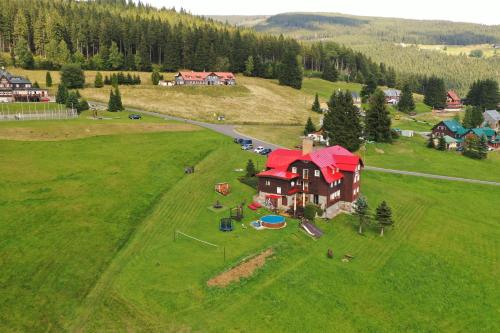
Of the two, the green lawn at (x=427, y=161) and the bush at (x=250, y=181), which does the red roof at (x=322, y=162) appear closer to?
the bush at (x=250, y=181)

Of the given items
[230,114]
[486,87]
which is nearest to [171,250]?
[230,114]

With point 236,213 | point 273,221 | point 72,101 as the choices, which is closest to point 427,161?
point 273,221

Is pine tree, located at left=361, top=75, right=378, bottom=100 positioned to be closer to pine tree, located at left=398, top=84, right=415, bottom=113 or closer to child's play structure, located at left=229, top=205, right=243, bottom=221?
pine tree, located at left=398, top=84, right=415, bottom=113

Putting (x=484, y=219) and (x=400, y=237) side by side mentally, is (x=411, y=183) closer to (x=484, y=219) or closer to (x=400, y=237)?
(x=484, y=219)

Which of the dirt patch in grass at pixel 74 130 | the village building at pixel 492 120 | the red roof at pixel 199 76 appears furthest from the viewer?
the red roof at pixel 199 76

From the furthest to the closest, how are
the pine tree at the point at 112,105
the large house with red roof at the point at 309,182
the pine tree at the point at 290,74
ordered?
the pine tree at the point at 290,74 < the pine tree at the point at 112,105 < the large house with red roof at the point at 309,182

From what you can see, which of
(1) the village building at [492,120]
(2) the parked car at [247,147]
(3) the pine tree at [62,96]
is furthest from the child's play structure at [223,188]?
(1) the village building at [492,120]
